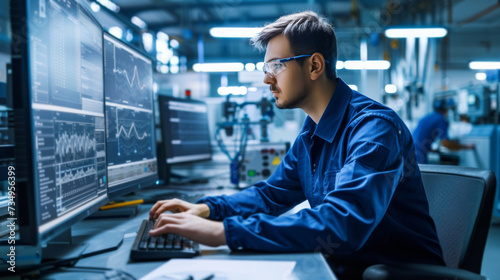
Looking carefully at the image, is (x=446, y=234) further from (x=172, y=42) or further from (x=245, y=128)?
(x=172, y=42)

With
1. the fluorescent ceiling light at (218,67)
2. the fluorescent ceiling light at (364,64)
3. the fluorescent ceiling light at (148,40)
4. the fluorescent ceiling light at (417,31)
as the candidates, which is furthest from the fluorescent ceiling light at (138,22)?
the fluorescent ceiling light at (417,31)

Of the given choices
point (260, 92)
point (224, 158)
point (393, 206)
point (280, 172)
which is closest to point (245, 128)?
point (260, 92)

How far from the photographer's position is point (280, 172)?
4.26ft

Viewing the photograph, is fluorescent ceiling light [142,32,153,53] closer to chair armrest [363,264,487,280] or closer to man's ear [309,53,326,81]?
man's ear [309,53,326,81]

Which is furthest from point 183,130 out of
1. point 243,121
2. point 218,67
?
point 218,67

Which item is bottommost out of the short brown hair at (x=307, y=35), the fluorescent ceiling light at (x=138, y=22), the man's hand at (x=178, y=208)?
the man's hand at (x=178, y=208)

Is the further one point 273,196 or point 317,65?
point 273,196

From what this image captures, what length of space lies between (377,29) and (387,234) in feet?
19.8

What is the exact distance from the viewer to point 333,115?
106cm

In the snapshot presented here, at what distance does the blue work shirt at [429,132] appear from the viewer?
14.8 feet

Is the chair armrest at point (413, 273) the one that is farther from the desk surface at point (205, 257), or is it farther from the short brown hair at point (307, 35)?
the short brown hair at point (307, 35)

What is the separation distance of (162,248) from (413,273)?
57cm

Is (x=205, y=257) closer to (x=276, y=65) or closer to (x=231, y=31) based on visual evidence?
(x=276, y=65)

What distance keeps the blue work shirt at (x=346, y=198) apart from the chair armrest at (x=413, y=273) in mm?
69
